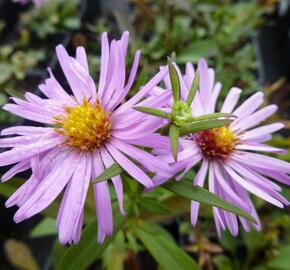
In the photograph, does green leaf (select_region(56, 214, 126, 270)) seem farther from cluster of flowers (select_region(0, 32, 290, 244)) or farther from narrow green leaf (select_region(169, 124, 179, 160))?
narrow green leaf (select_region(169, 124, 179, 160))

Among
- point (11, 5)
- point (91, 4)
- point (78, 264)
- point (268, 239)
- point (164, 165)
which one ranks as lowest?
point (268, 239)

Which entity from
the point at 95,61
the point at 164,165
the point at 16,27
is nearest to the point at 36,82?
the point at 95,61

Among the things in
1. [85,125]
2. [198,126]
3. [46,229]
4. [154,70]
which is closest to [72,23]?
[154,70]

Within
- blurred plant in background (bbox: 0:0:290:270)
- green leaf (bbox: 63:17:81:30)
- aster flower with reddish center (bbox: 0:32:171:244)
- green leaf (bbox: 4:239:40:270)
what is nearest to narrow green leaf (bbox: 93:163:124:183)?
aster flower with reddish center (bbox: 0:32:171:244)

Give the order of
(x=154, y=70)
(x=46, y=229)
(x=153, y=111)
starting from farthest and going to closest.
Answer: (x=154, y=70)
(x=46, y=229)
(x=153, y=111)

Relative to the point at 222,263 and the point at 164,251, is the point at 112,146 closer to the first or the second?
the point at 164,251

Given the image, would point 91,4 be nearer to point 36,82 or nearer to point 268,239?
point 36,82
